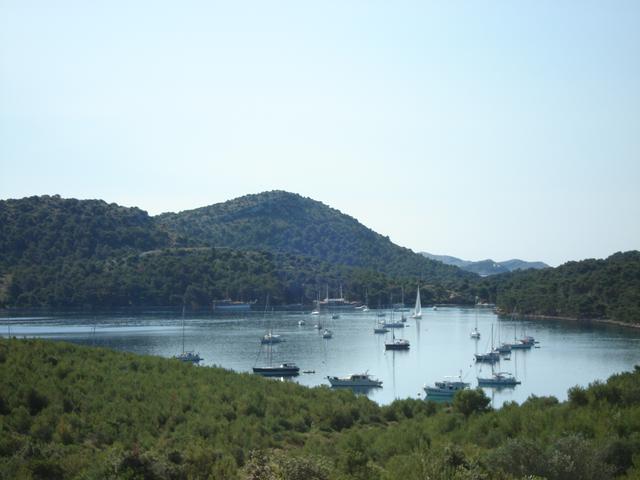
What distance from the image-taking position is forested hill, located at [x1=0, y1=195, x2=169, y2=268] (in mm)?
142750

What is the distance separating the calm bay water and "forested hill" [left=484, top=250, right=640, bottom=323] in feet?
13.2

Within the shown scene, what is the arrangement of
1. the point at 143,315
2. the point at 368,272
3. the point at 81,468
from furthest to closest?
the point at 368,272 → the point at 143,315 → the point at 81,468

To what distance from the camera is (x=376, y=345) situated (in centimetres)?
8619

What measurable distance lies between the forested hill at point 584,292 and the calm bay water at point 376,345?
402cm

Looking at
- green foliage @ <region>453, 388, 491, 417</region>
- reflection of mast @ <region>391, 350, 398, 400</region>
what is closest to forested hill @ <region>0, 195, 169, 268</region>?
reflection of mast @ <region>391, 350, 398, 400</region>

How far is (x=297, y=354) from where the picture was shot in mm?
76250

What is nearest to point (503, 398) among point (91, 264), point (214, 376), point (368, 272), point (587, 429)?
point (214, 376)

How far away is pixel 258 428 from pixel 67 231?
451ft

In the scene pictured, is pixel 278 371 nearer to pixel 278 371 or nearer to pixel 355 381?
pixel 278 371

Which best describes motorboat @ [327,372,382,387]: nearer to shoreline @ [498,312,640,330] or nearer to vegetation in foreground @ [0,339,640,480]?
vegetation in foreground @ [0,339,640,480]

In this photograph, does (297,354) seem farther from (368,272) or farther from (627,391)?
(368,272)

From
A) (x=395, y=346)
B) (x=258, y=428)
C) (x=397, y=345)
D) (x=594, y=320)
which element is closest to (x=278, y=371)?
(x=395, y=346)

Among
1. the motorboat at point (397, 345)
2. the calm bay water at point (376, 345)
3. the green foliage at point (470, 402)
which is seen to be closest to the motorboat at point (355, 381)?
the calm bay water at point (376, 345)

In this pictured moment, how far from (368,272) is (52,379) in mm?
142076
